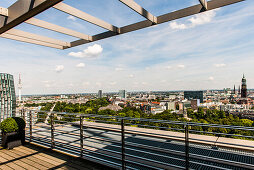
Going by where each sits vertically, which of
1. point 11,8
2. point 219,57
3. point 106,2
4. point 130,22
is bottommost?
point 11,8

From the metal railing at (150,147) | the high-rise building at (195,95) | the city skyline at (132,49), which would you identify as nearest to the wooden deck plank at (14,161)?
the metal railing at (150,147)

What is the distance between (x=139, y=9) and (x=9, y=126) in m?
3.38

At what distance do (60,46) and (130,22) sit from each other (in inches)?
75.8

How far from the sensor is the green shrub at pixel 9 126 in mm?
3320

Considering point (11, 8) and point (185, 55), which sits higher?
point (185, 55)

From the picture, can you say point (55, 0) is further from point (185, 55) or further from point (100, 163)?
point (185, 55)

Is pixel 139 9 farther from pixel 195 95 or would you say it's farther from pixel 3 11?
pixel 195 95

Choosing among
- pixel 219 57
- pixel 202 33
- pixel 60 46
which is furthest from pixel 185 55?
pixel 60 46

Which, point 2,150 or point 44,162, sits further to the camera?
point 2,150

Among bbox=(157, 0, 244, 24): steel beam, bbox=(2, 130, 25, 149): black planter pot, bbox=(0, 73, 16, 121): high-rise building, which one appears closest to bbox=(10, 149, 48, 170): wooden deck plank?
bbox=(2, 130, 25, 149): black planter pot

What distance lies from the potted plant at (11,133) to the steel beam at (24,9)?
227 cm

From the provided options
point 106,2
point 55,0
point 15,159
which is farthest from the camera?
point 15,159

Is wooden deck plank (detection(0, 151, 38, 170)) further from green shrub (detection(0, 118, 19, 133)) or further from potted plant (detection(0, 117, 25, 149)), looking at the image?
green shrub (detection(0, 118, 19, 133))

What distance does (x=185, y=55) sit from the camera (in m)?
68.1
